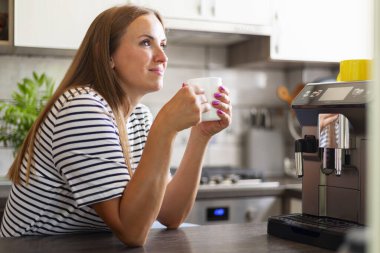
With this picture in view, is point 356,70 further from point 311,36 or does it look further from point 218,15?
point 311,36

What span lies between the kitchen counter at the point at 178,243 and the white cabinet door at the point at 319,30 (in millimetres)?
1809

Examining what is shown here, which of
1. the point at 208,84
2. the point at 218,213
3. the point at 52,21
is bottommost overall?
the point at 218,213

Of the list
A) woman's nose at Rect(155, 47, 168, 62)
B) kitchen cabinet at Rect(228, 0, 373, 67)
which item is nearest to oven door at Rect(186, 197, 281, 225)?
kitchen cabinet at Rect(228, 0, 373, 67)

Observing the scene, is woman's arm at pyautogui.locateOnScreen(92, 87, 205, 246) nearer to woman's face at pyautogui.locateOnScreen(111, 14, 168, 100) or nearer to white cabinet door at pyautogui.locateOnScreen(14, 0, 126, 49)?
woman's face at pyautogui.locateOnScreen(111, 14, 168, 100)

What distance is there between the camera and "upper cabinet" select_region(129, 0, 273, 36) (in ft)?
8.87

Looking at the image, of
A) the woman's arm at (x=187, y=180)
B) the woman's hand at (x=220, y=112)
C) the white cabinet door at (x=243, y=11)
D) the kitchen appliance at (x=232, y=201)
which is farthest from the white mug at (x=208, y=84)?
the white cabinet door at (x=243, y=11)

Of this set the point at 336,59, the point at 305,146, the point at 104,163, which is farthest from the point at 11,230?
Result: the point at 336,59

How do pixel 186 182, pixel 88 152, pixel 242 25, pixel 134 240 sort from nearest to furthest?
pixel 134 240, pixel 88 152, pixel 186 182, pixel 242 25

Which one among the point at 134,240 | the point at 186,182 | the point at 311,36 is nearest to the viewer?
the point at 134,240

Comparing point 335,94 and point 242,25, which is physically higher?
point 242,25

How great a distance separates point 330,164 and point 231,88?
2089 millimetres

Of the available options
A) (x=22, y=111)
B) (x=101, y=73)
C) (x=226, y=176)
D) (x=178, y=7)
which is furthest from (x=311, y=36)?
(x=101, y=73)

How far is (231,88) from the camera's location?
10.6ft

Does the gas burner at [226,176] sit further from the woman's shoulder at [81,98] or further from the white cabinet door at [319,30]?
the woman's shoulder at [81,98]
